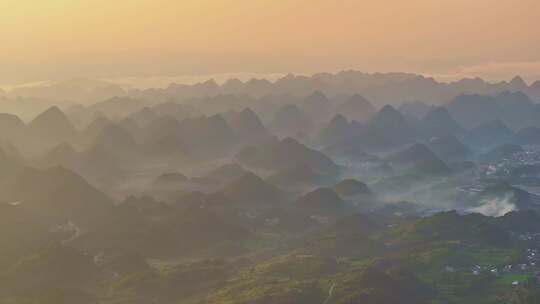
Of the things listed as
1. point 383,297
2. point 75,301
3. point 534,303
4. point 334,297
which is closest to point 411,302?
point 383,297

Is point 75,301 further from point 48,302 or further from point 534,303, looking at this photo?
point 534,303

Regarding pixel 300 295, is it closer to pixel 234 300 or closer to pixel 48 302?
pixel 234 300

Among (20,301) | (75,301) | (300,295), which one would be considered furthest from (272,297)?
(20,301)

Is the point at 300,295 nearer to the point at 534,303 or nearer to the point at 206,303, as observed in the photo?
the point at 206,303

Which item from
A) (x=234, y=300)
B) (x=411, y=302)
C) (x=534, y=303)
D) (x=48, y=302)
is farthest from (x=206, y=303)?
(x=534, y=303)

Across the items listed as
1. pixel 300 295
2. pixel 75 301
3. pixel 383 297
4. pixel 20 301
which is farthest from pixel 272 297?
pixel 20 301

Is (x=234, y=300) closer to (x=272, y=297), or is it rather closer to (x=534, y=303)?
(x=272, y=297)
